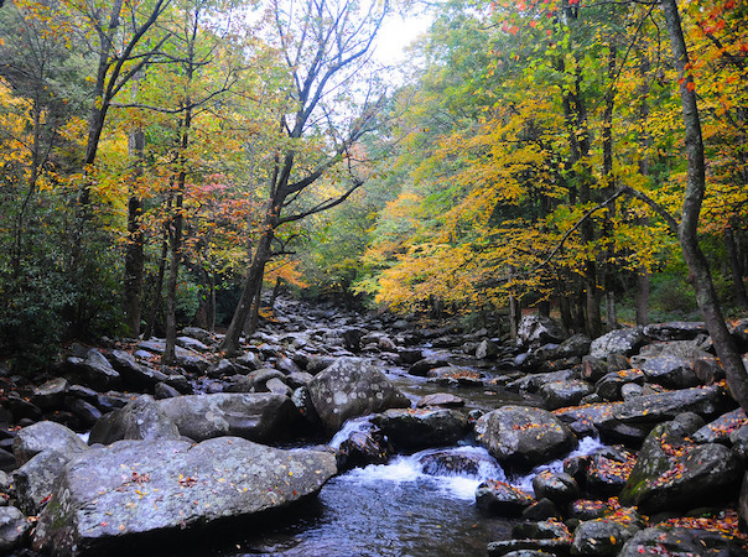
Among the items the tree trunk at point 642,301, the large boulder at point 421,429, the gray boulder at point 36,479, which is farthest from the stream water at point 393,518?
the tree trunk at point 642,301

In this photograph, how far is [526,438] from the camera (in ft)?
22.5

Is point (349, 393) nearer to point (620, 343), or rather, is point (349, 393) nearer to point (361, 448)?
point (361, 448)

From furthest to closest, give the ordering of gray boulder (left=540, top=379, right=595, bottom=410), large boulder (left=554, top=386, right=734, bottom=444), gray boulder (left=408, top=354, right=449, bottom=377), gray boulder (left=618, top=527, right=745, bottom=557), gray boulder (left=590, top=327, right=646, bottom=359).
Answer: gray boulder (left=408, top=354, right=449, bottom=377)
gray boulder (left=590, top=327, right=646, bottom=359)
gray boulder (left=540, top=379, right=595, bottom=410)
large boulder (left=554, top=386, right=734, bottom=444)
gray boulder (left=618, top=527, right=745, bottom=557)

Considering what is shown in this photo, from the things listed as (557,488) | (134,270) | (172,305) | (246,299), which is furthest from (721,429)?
(134,270)

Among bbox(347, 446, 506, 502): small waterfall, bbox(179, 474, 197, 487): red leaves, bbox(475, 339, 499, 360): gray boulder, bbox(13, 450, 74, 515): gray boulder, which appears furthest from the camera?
bbox(475, 339, 499, 360): gray boulder

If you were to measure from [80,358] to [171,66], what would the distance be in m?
7.54

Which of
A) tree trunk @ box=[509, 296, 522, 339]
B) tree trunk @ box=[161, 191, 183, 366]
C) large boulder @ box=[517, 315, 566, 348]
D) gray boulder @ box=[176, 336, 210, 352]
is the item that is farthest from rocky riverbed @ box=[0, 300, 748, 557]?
tree trunk @ box=[509, 296, 522, 339]

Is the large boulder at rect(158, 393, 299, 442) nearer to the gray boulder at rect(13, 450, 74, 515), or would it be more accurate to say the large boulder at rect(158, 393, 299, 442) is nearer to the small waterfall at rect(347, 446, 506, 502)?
the small waterfall at rect(347, 446, 506, 502)

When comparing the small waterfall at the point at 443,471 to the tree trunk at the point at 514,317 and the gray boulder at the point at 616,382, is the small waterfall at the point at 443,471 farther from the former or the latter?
the tree trunk at the point at 514,317

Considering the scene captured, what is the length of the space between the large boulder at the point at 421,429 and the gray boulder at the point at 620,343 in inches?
194

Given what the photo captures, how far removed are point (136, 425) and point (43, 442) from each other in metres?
1.13

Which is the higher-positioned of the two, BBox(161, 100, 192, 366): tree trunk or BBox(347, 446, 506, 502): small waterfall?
BBox(161, 100, 192, 366): tree trunk

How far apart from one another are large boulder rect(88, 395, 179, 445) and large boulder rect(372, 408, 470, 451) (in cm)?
378

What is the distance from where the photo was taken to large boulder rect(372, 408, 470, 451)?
803 cm
